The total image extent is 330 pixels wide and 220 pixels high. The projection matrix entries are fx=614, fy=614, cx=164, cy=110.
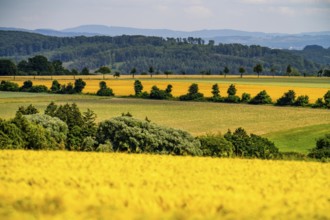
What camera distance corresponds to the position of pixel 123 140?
46.9 metres

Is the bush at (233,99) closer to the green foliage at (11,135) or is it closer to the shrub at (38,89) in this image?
the shrub at (38,89)

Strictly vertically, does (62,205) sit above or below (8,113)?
above

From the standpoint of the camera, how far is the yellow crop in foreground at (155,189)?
48.2 ft

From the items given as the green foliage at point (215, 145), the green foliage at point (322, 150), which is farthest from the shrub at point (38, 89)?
the green foliage at point (215, 145)

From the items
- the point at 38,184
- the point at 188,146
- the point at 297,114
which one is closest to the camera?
the point at 38,184

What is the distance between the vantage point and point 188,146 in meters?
46.9

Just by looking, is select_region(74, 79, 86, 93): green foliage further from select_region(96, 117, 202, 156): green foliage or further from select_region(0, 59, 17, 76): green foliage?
select_region(96, 117, 202, 156): green foliage

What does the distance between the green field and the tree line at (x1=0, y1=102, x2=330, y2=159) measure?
12960 millimetres

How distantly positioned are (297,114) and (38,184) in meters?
84.1

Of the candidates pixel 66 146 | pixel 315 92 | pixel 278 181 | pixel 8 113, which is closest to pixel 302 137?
pixel 66 146

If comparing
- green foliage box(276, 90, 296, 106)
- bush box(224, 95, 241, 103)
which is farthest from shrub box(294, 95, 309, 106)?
bush box(224, 95, 241, 103)

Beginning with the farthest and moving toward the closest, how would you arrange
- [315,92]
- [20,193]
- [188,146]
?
1. [315,92]
2. [188,146]
3. [20,193]

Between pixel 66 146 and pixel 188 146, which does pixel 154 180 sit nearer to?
pixel 188 146

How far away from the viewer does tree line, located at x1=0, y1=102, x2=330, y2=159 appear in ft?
146
